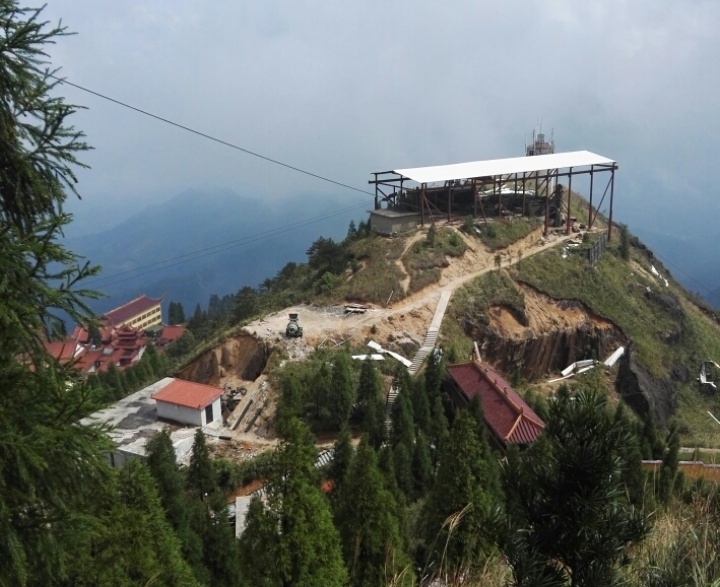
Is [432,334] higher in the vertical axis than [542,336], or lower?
higher

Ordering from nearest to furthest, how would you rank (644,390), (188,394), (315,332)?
(188,394) < (315,332) < (644,390)

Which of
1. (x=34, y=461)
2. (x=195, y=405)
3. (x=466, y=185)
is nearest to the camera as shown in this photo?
(x=34, y=461)

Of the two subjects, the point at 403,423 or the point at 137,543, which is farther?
the point at 403,423

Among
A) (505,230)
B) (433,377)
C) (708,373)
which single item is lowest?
(708,373)

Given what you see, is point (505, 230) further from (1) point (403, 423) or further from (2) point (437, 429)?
(1) point (403, 423)

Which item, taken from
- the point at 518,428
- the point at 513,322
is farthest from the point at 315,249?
the point at 518,428

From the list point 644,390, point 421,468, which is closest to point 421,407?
point 421,468

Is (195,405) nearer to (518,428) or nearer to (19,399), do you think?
(518,428)

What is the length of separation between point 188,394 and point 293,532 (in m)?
13.2

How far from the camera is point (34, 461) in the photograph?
3.97 metres

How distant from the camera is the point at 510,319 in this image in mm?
28734

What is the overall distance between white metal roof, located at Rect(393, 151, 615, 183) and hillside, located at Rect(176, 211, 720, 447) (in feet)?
10.8

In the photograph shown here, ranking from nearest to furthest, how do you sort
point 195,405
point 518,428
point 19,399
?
point 19,399
point 518,428
point 195,405

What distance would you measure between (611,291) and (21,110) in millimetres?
33251
